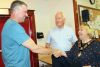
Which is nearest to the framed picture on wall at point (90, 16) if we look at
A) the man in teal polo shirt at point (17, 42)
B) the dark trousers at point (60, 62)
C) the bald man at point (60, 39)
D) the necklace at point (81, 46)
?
the bald man at point (60, 39)

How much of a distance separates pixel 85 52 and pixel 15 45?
1201mm

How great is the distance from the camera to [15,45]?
90.3 inches

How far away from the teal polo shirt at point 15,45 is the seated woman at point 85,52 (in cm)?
105

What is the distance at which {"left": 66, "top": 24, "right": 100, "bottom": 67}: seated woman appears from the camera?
3000 mm

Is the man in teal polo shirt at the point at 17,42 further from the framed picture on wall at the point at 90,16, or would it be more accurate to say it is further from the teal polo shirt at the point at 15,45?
the framed picture on wall at the point at 90,16

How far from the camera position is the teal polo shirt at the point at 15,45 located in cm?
225

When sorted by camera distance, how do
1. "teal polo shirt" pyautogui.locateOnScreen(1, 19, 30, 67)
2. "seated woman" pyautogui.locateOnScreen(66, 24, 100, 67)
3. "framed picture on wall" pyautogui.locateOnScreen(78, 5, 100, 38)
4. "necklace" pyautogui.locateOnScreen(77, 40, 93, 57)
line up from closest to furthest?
"teal polo shirt" pyautogui.locateOnScreen(1, 19, 30, 67) < "seated woman" pyautogui.locateOnScreen(66, 24, 100, 67) < "necklace" pyautogui.locateOnScreen(77, 40, 93, 57) < "framed picture on wall" pyautogui.locateOnScreen(78, 5, 100, 38)

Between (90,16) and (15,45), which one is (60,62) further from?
(90,16)

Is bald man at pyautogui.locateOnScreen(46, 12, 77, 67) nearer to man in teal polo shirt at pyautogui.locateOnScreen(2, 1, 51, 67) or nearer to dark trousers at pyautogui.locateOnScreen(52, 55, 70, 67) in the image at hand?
dark trousers at pyautogui.locateOnScreen(52, 55, 70, 67)

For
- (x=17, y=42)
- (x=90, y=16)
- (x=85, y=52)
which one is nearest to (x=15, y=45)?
(x=17, y=42)

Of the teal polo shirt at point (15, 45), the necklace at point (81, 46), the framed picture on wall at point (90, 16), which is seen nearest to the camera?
the teal polo shirt at point (15, 45)

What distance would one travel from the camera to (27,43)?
7.34ft

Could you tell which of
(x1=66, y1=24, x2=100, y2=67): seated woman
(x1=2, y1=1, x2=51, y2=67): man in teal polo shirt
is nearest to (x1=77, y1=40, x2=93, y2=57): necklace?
(x1=66, y1=24, x2=100, y2=67): seated woman

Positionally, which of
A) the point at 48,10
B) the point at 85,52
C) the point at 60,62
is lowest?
the point at 60,62
